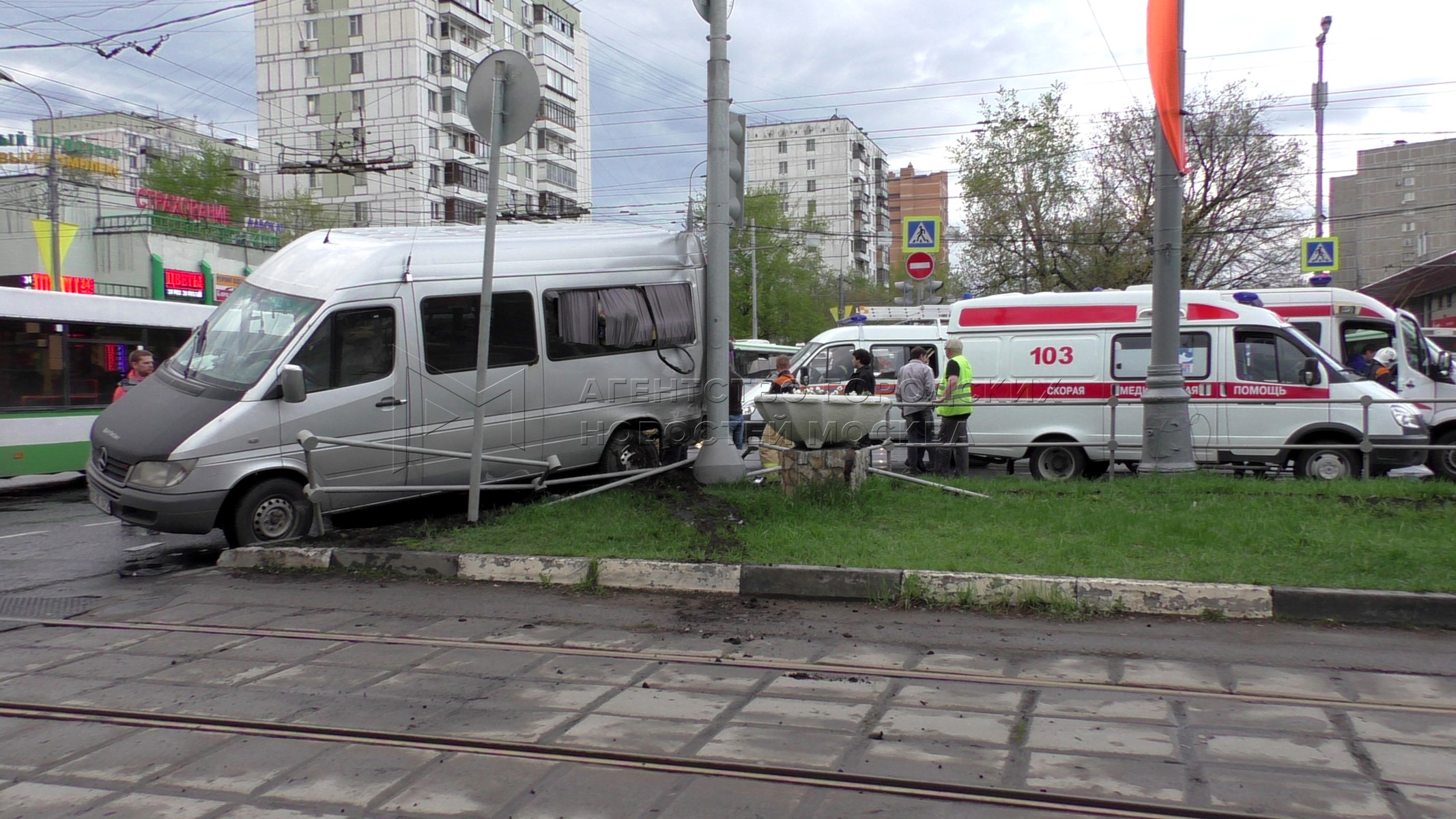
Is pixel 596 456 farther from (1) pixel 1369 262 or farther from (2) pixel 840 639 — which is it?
(1) pixel 1369 262

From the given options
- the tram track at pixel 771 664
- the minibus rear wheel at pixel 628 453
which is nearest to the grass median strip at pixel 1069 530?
the minibus rear wheel at pixel 628 453

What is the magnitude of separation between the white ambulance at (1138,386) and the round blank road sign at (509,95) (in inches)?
256

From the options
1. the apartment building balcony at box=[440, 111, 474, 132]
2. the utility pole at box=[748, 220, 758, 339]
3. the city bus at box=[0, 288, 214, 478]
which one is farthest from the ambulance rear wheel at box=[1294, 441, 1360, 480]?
the apartment building balcony at box=[440, 111, 474, 132]

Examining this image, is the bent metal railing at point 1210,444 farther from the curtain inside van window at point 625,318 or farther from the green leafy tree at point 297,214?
the green leafy tree at point 297,214

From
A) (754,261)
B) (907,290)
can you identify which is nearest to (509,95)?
(907,290)

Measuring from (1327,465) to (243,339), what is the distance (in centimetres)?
1159

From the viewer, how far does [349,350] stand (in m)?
8.61

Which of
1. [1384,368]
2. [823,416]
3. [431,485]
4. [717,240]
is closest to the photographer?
[823,416]

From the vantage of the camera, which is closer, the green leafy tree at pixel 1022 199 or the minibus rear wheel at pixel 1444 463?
the minibus rear wheel at pixel 1444 463

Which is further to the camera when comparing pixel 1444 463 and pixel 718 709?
pixel 1444 463

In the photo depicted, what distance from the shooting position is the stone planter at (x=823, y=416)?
8.54 m

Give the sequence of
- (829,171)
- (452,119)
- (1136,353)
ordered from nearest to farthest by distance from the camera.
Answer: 1. (1136,353)
2. (452,119)
3. (829,171)

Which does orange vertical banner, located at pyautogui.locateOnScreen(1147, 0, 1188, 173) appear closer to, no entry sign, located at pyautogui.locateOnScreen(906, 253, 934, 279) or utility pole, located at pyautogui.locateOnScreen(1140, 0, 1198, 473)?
utility pole, located at pyautogui.locateOnScreen(1140, 0, 1198, 473)

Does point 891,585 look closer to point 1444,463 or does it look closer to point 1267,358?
point 1267,358
